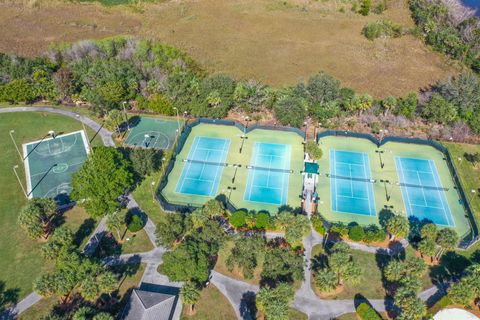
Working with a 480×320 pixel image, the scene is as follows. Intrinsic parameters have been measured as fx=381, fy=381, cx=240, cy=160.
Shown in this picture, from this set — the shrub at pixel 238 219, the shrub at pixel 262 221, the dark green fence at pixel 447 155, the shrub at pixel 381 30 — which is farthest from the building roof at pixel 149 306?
the shrub at pixel 381 30

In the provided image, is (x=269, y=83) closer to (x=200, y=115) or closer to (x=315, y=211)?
(x=200, y=115)

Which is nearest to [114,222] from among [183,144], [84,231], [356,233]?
[84,231]

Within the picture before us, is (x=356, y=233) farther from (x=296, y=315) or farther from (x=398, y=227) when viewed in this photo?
(x=296, y=315)

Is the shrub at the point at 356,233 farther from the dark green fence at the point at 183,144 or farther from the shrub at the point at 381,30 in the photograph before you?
the shrub at the point at 381,30

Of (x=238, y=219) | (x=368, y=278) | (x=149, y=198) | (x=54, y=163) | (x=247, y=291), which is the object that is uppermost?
(x=238, y=219)

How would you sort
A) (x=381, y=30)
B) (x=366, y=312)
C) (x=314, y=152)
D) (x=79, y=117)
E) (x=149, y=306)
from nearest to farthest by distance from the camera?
(x=149, y=306) → (x=366, y=312) → (x=314, y=152) → (x=79, y=117) → (x=381, y=30)

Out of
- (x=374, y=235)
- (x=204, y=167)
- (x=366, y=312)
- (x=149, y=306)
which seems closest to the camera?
(x=149, y=306)
